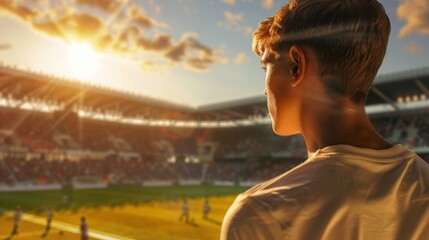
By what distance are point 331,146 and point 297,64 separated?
241 mm

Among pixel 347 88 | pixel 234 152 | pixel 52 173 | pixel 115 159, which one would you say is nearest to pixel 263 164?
pixel 234 152

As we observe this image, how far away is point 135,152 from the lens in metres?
55.4

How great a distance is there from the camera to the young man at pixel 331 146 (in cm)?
76

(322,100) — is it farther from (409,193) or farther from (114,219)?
(114,219)

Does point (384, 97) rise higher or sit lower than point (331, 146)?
higher

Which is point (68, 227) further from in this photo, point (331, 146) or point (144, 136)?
point (144, 136)

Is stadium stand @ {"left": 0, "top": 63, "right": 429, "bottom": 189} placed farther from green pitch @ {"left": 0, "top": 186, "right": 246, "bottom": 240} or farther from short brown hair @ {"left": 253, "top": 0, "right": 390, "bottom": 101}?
short brown hair @ {"left": 253, "top": 0, "right": 390, "bottom": 101}

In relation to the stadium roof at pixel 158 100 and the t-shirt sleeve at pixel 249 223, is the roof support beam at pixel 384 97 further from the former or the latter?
the t-shirt sleeve at pixel 249 223

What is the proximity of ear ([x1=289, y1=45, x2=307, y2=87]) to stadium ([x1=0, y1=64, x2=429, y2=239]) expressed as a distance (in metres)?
15.4

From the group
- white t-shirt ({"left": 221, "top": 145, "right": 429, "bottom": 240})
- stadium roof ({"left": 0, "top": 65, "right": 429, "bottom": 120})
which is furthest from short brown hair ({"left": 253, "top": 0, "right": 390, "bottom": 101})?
stadium roof ({"left": 0, "top": 65, "right": 429, "bottom": 120})

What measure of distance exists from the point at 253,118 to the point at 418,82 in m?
26.1

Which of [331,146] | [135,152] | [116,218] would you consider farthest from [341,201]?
[135,152]

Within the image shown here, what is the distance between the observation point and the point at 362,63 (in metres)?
0.99

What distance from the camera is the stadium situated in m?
20.3
